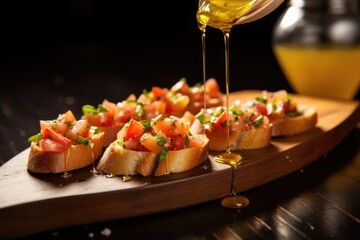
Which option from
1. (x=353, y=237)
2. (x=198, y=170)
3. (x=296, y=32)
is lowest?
(x=353, y=237)

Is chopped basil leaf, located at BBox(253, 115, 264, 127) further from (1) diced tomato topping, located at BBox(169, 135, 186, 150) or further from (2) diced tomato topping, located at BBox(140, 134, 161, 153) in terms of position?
(2) diced tomato topping, located at BBox(140, 134, 161, 153)

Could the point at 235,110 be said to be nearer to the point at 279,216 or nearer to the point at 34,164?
the point at 279,216

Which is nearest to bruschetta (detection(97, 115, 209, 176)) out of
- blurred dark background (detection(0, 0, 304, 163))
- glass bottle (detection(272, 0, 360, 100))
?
blurred dark background (detection(0, 0, 304, 163))

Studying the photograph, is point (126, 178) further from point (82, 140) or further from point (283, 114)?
point (283, 114)

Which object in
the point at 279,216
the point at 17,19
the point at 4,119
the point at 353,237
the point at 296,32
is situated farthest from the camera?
the point at 17,19

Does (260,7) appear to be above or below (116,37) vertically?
Result: above

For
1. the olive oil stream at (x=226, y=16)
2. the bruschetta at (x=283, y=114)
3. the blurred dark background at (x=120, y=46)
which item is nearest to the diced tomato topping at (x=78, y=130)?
the olive oil stream at (x=226, y=16)

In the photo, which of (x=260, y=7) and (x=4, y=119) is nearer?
(x=260, y=7)

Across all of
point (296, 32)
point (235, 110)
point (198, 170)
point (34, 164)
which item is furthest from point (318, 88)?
point (34, 164)
